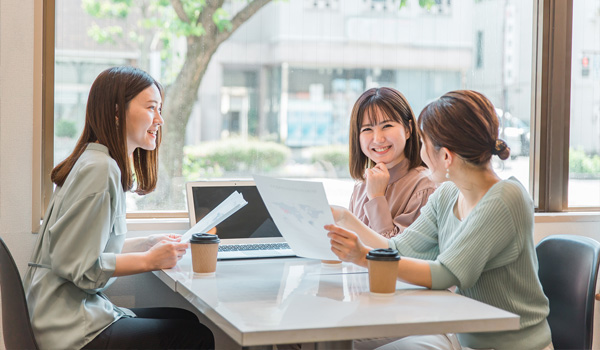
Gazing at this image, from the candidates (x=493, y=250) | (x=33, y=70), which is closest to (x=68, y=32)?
(x=33, y=70)

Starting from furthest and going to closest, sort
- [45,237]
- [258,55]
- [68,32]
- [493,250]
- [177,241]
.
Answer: [258,55], [68,32], [177,241], [45,237], [493,250]

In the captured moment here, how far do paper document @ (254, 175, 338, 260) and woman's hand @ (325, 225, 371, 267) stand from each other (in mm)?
28

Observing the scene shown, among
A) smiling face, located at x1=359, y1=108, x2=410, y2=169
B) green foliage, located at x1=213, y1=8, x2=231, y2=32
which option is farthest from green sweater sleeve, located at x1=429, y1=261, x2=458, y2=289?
green foliage, located at x1=213, y1=8, x2=231, y2=32

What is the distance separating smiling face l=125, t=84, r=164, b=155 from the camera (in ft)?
6.49

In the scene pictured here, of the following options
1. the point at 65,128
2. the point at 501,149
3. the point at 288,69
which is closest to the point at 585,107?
the point at 288,69

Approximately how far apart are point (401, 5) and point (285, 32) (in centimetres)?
56

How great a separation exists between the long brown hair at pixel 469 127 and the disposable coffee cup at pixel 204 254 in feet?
2.22

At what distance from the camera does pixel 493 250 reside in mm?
1570

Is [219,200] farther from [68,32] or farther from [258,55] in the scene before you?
A: [68,32]

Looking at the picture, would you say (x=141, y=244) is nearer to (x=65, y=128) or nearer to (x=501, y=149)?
(x=65, y=128)

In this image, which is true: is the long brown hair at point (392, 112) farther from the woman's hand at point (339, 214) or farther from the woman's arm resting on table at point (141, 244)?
the woman's arm resting on table at point (141, 244)

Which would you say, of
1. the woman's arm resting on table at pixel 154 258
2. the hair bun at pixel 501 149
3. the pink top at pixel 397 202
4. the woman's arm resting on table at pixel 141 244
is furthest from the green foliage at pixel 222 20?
the hair bun at pixel 501 149

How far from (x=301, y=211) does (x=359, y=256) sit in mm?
186

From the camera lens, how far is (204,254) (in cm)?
171
